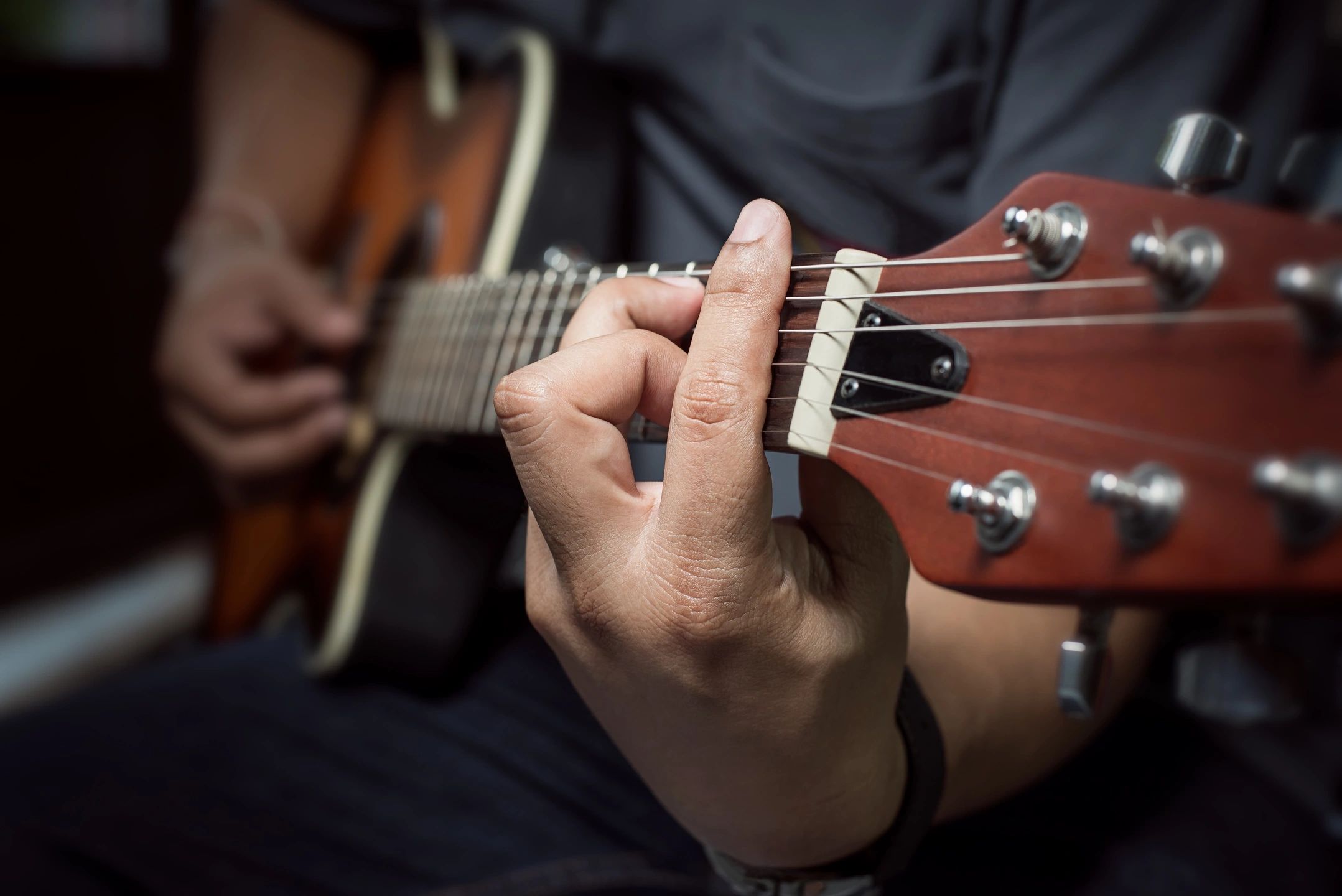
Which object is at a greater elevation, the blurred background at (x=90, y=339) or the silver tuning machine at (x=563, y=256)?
the silver tuning machine at (x=563, y=256)

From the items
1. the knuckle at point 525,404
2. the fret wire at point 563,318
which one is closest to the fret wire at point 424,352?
the fret wire at point 563,318

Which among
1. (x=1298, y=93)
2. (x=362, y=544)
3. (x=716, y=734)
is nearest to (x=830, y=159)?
(x=1298, y=93)

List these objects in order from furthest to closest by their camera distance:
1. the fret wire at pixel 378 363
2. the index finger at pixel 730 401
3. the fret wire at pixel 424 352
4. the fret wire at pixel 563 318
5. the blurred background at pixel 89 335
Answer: the blurred background at pixel 89 335, the fret wire at pixel 378 363, the fret wire at pixel 424 352, the fret wire at pixel 563 318, the index finger at pixel 730 401

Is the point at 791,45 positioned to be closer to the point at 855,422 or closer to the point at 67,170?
the point at 855,422

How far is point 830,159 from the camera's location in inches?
22.2

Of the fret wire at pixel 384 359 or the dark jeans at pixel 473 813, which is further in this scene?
the fret wire at pixel 384 359

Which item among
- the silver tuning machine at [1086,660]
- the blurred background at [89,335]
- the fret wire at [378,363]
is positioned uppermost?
the silver tuning machine at [1086,660]

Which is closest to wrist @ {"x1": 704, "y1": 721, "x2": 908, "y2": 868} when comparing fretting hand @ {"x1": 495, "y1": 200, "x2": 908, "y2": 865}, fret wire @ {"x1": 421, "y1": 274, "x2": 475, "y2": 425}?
fretting hand @ {"x1": 495, "y1": 200, "x2": 908, "y2": 865}

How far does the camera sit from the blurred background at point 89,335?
1.42 m

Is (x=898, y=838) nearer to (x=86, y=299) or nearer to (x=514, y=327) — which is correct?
(x=514, y=327)

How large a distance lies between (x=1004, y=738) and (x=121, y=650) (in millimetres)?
1419

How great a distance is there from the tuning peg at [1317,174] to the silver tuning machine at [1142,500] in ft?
0.22

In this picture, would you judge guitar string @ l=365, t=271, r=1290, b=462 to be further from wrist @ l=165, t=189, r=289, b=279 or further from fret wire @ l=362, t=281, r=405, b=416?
wrist @ l=165, t=189, r=289, b=279

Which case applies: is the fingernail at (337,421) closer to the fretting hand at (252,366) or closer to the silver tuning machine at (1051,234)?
the fretting hand at (252,366)
